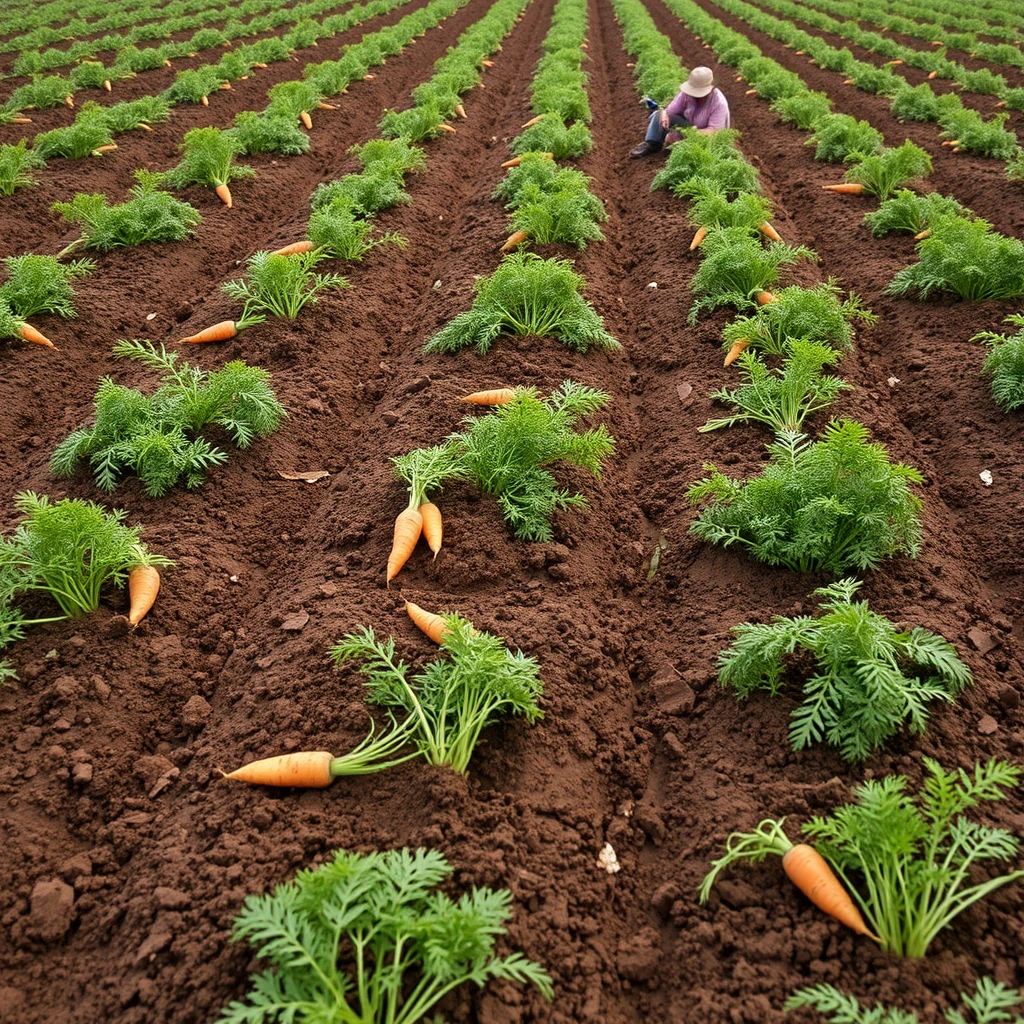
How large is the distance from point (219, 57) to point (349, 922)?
56.6 ft

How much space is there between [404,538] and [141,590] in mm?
1280

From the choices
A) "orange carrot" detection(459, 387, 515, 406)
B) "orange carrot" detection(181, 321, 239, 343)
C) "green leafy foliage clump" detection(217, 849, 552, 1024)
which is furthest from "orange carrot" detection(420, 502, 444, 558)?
"orange carrot" detection(181, 321, 239, 343)

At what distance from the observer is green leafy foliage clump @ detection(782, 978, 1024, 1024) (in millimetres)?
2070

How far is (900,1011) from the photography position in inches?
85.1

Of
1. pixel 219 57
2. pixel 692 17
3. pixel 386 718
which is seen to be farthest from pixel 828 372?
pixel 692 17

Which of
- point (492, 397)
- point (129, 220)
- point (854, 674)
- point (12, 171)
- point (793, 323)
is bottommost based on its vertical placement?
point (854, 674)

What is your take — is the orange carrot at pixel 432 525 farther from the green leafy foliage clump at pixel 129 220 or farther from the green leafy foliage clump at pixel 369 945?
the green leafy foliage clump at pixel 129 220

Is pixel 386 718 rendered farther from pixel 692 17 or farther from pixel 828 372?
pixel 692 17

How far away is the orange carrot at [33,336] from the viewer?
5.59 m

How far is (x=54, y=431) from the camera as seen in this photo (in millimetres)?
5121

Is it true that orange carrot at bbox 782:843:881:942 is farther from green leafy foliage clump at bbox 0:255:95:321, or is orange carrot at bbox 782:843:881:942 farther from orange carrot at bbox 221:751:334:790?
green leafy foliage clump at bbox 0:255:95:321

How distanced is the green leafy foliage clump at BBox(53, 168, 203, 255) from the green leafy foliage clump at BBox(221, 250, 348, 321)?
60.9 inches

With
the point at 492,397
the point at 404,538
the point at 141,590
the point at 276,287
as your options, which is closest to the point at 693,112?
the point at 276,287

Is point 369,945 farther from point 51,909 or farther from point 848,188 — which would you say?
point 848,188
